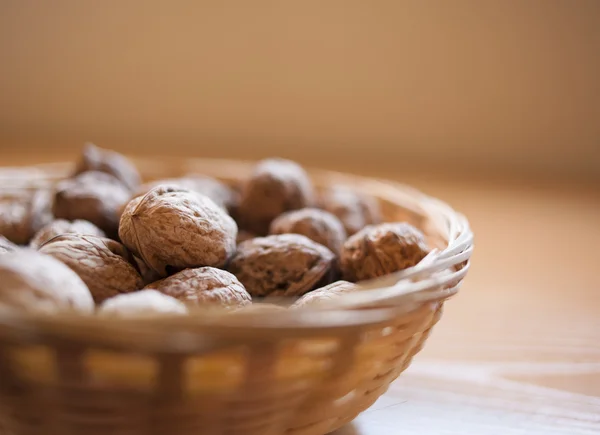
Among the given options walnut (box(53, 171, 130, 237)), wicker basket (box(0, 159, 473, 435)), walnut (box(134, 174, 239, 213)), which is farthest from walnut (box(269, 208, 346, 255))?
wicker basket (box(0, 159, 473, 435))

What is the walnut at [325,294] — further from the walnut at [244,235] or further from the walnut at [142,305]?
the walnut at [244,235]

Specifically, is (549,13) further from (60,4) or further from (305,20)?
(60,4)

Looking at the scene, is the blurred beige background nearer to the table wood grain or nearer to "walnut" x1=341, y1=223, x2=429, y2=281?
the table wood grain

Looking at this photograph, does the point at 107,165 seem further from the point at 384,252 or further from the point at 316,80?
the point at 316,80

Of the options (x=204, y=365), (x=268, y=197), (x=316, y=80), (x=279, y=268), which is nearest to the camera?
(x=204, y=365)

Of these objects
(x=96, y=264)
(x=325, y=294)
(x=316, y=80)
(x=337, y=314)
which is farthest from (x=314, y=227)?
(x=316, y=80)
